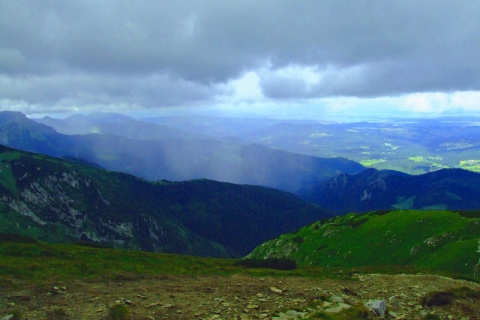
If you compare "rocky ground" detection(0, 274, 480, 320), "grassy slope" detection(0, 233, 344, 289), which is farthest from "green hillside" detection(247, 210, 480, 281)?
"grassy slope" detection(0, 233, 344, 289)

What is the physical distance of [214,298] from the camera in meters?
22.7

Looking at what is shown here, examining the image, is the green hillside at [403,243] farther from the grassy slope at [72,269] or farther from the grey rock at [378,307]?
the grey rock at [378,307]

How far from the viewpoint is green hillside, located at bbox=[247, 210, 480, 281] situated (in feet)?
159

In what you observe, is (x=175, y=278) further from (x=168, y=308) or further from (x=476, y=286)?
(x=476, y=286)

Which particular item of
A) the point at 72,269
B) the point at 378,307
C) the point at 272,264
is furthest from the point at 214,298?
the point at 272,264

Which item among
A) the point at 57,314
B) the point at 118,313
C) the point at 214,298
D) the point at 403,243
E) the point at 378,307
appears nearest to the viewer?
the point at 118,313

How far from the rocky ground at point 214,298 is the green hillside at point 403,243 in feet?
63.3

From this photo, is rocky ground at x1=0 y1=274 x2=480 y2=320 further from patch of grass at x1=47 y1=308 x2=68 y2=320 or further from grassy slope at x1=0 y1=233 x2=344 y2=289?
grassy slope at x1=0 y1=233 x2=344 y2=289

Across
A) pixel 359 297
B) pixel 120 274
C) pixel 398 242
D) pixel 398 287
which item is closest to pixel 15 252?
pixel 120 274

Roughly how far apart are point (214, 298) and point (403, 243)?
51881 millimetres

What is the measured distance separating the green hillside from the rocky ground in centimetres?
1930

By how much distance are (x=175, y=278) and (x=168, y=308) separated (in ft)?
30.7

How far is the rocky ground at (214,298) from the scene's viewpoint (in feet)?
64.6

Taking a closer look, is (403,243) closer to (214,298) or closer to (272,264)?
(272,264)
